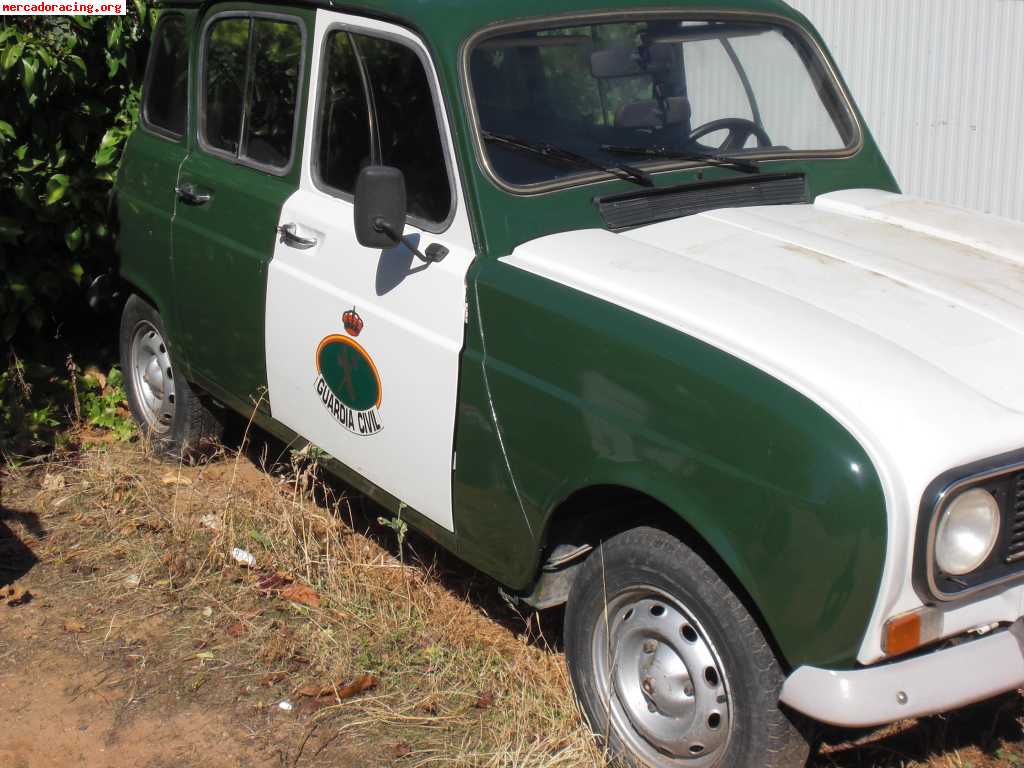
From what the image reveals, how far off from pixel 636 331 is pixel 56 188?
386 cm

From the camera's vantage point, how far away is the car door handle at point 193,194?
476 centimetres

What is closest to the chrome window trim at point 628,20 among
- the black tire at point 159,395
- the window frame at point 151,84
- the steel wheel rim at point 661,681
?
the steel wheel rim at point 661,681

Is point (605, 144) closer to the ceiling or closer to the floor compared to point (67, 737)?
closer to the ceiling

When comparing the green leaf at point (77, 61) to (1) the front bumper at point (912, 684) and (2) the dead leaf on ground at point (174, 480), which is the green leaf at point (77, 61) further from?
(1) the front bumper at point (912, 684)

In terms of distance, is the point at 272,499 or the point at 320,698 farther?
the point at 272,499

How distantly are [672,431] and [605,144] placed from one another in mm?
1276

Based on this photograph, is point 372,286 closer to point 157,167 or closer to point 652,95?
point 652,95

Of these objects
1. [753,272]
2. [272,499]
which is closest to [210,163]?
[272,499]

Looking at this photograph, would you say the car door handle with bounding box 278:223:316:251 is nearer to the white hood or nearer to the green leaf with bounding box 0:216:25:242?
the white hood

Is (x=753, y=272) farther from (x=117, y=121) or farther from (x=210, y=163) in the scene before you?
(x=117, y=121)

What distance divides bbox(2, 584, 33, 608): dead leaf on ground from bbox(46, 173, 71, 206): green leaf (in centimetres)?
208

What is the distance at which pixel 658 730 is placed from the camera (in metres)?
3.30

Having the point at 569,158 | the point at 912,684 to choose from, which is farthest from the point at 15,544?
the point at 912,684

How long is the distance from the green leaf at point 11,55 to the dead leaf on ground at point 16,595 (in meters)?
2.40
